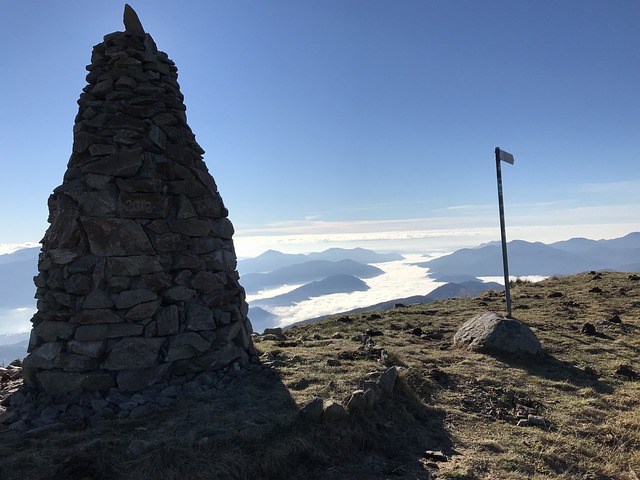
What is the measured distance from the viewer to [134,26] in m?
8.67

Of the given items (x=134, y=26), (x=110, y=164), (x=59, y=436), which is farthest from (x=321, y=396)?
(x=134, y=26)

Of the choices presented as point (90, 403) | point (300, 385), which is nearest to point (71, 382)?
point (90, 403)

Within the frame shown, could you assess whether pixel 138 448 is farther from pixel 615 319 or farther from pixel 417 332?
pixel 615 319

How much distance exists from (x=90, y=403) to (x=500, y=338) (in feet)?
31.8

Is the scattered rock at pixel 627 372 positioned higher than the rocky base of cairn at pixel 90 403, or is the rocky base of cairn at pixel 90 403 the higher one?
the rocky base of cairn at pixel 90 403

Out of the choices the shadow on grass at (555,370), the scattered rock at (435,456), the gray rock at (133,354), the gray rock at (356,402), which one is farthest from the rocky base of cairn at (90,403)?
the shadow on grass at (555,370)

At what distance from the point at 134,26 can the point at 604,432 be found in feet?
40.0

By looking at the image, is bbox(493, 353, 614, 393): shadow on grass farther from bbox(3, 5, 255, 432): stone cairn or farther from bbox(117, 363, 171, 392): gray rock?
bbox(117, 363, 171, 392): gray rock

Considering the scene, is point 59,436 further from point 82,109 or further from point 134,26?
point 134,26

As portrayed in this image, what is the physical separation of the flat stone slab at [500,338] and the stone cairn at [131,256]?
647 cm

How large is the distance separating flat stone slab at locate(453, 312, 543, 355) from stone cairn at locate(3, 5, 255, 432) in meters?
6.47

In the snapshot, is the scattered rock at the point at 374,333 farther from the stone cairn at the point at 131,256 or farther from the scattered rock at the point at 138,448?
the scattered rock at the point at 138,448

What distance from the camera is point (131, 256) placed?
7.29m

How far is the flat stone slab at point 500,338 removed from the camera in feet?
34.0
